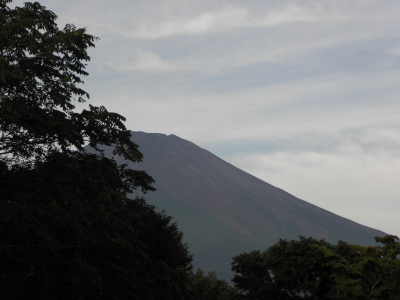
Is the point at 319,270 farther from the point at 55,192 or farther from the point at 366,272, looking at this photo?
the point at 55,192

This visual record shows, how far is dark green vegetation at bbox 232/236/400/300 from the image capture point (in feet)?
112

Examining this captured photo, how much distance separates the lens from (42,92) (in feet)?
57.5

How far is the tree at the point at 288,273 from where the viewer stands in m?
38.3

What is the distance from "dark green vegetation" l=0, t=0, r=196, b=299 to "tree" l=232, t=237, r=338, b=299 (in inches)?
829

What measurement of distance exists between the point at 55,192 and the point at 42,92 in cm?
369

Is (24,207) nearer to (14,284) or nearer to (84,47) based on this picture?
(14,284)

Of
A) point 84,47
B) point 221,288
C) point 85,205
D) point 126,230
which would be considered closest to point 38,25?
point 84,47

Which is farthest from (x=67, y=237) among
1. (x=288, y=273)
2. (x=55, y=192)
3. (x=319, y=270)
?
(x=319, y=270)

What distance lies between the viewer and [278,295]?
129 ft

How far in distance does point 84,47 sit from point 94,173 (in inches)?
179

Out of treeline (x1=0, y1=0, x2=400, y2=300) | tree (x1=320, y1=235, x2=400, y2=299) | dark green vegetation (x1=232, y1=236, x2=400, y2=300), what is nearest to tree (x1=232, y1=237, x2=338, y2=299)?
dark green vegetation (x1=232, y1=236, x2=400, y2=300)

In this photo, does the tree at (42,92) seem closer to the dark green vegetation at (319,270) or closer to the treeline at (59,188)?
the treeline at (59,188)

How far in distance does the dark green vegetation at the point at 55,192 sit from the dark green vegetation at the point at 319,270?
19.1 m

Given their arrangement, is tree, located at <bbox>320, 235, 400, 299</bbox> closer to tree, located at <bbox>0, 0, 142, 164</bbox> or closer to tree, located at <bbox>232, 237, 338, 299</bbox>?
tree, located at <bbox>232, 237, 338, 299</bbox>
